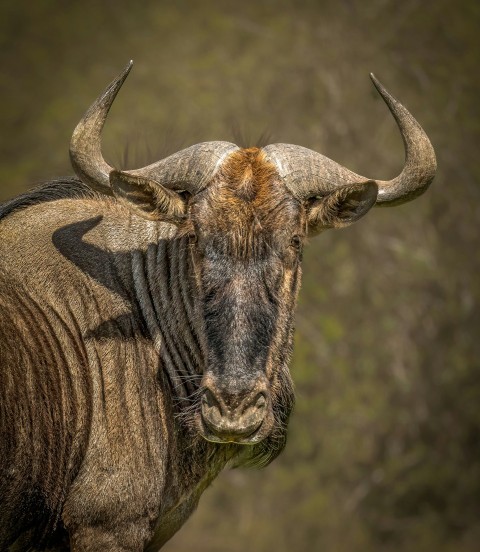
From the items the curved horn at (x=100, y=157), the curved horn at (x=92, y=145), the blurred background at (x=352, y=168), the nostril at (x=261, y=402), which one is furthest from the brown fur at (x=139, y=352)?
the blurred background at (x=352, y=168)

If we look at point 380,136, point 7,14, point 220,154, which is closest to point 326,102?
point 380,136

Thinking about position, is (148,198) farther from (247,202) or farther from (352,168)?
(352,168)

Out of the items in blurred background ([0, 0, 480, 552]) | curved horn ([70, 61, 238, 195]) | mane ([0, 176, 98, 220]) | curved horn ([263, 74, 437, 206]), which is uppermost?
curved horn ([70, 61, 238, 195])

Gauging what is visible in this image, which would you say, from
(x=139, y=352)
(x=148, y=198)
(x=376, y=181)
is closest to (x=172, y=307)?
(x=139, y=352)

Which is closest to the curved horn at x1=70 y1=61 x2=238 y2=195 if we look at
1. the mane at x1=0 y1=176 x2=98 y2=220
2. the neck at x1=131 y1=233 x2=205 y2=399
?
the mane at x1=0 y1=176 x2=98 y2=220

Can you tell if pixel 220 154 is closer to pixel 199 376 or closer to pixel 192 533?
pixel 199 376

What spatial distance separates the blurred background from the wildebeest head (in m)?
6.64

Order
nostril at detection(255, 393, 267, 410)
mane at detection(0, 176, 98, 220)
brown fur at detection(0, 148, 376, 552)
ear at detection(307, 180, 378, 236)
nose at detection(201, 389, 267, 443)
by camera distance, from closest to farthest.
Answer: nose at detection(201, 389, 267, 443) → nostril at detection(255, 393, 267, 410) → brown fur at detection(0, 148, 376, 552) → ear at detection(307, 180, 378, 236) → mane at detection(0, 176, 98, 220)

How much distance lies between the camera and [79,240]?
6.78 meters

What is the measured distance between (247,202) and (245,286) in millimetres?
647

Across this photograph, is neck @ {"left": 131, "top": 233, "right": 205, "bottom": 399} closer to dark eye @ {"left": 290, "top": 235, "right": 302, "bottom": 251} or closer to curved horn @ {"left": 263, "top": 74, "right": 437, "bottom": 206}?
dark eye @ {"left": 290, "top": 235, "right": 302, "bottom": 251}

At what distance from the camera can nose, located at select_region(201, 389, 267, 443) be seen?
5684mm

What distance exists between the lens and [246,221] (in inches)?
245

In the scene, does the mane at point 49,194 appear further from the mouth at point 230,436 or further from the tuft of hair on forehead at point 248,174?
the mouth at point 230,436
